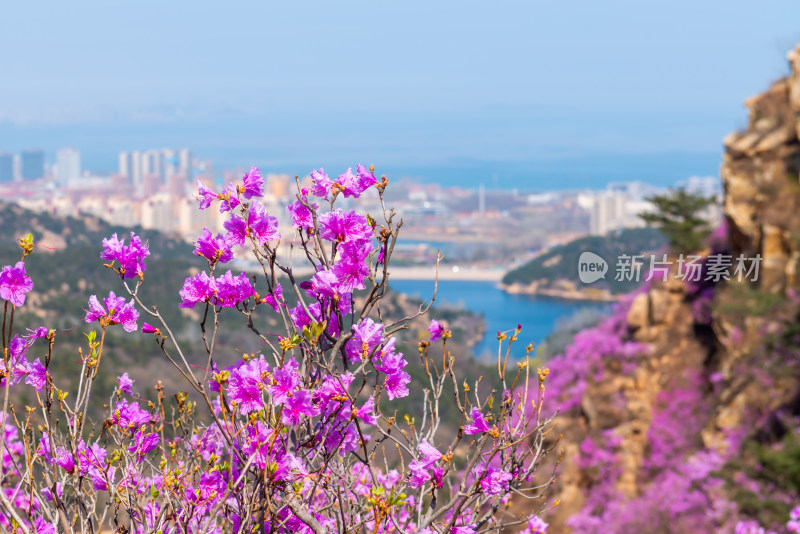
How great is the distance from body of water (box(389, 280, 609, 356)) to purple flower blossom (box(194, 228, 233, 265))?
19.2 metres

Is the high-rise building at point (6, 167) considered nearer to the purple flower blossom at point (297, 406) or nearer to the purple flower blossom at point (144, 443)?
the purple flower blossom at point (144, 443)

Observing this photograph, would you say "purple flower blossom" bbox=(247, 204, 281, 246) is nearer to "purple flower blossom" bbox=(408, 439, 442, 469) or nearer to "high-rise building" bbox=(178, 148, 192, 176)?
"purple flower blossom" bbox=(408, 439, 442, 469)

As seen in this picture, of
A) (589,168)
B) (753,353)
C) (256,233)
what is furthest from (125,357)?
(589,168)

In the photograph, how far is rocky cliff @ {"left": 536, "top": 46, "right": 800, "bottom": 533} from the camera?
614 centimetres

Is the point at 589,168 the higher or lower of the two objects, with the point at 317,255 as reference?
higher

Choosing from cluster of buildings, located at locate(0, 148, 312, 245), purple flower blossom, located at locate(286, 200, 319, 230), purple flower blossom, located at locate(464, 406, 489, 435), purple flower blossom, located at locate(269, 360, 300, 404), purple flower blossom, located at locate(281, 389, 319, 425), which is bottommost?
purple flower blossom, located at locate(464, 406, 489, 435)

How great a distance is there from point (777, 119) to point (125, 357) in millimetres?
15487

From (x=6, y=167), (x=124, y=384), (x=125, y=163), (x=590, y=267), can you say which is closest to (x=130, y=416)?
(x=124, y=384)

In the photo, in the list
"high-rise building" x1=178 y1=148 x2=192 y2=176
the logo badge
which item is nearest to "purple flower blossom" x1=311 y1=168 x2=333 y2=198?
the logo badge

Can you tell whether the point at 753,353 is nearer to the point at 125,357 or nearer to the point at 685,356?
the point at 685,356

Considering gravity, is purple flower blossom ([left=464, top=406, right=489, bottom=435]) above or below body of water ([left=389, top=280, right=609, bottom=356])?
above

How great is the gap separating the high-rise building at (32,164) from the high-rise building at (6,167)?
1.18 m

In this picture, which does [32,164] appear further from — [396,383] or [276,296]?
[396,383]

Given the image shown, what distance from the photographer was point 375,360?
1.51 m
